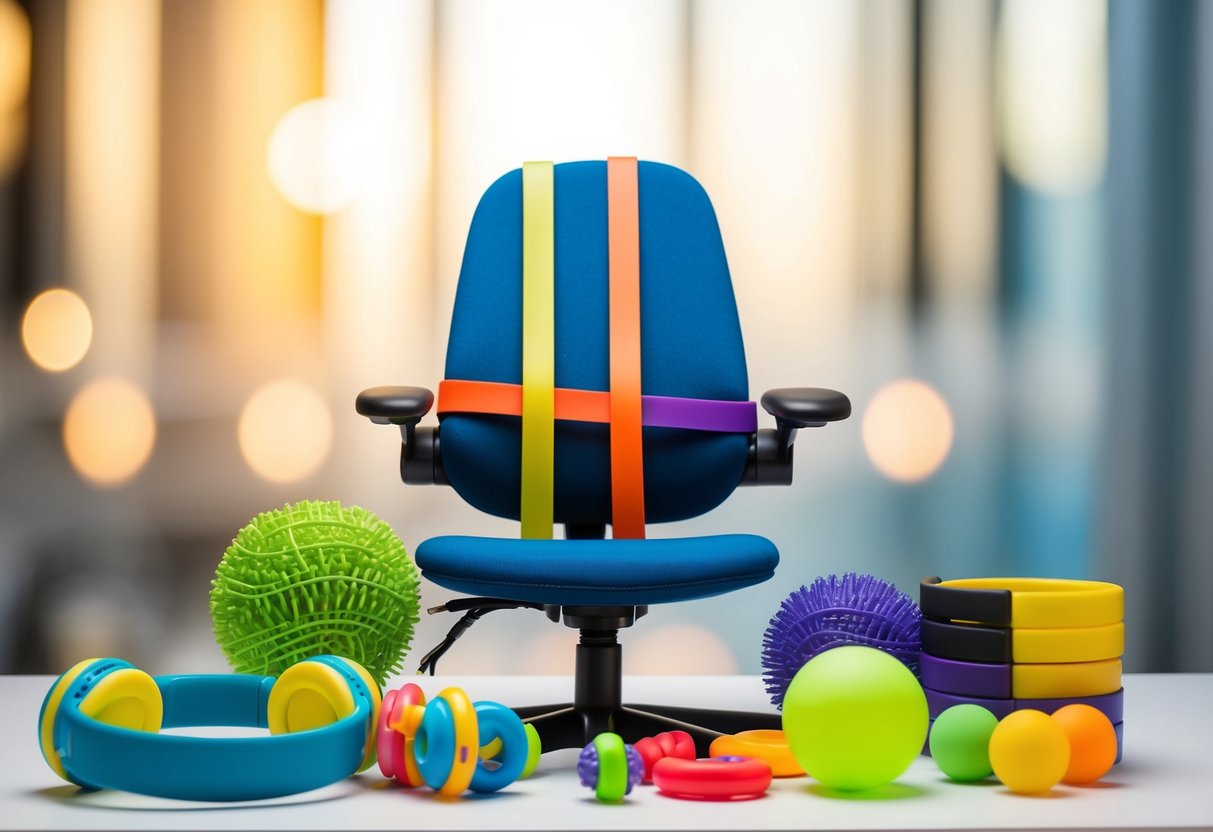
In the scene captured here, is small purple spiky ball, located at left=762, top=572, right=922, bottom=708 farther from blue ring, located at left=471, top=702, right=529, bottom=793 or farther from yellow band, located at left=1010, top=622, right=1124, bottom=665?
blue ring, located at left=471, top=702, right=529, bottom=793

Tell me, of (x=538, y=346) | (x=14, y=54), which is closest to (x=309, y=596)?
(x=538, y=346)

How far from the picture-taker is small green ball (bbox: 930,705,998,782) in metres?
1.59

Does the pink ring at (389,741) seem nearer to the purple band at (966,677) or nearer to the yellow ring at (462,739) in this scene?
the yellow ring at (462,739)

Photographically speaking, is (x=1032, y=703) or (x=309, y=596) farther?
(x=309, y=596)

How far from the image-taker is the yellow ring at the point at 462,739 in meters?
1.47

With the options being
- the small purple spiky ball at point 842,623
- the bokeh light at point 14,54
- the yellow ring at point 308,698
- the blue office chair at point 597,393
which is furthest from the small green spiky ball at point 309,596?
the bokeh light at point 14,54

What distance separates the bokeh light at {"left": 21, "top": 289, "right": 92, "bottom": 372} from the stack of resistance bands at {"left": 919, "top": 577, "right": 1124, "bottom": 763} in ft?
6.90

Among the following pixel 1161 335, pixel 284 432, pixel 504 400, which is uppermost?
pixel 1161 335

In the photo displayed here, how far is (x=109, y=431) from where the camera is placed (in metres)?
2.89

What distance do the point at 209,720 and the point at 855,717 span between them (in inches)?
34.8

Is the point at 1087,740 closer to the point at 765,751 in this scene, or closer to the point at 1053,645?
the point at 1053,645

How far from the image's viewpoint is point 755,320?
9.70ft

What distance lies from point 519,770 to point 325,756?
0.24 meters

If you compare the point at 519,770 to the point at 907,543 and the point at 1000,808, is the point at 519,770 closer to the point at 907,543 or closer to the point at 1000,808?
the point at 1000,808
